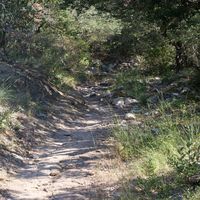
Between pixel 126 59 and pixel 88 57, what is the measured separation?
75.4 inches

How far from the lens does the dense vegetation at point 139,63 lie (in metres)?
5.76

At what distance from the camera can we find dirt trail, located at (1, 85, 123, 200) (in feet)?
19.3

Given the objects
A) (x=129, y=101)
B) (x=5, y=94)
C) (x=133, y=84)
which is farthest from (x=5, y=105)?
(x=133, y=84)

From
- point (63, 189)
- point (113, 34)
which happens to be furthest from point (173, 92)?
point (113, 34)

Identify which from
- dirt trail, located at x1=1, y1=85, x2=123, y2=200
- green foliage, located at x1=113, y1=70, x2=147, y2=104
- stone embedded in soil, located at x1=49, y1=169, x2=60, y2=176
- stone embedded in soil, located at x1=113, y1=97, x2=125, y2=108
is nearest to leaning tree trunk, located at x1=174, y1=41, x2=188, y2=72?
green foliage, located at x1=113, y1=70, x2=147, y2=104

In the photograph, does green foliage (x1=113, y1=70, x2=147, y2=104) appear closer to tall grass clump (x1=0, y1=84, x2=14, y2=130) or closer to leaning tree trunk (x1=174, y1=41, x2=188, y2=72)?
leaning tree trunk (x1=174, y1=41, x2=188, y2=72)

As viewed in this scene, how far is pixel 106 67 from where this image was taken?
19.1 m

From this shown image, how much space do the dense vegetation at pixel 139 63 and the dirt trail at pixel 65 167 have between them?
1.55 feet

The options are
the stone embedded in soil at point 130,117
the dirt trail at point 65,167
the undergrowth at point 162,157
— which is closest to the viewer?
the undergrowth at point 162,157

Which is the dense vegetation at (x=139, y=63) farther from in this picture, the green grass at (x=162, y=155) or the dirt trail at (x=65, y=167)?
the dirt trail at (x=65, y=167)

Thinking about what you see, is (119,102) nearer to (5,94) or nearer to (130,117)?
(130,117)

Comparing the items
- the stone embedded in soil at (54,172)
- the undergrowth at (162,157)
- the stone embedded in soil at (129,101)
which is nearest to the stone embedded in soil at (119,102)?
the stone embedded in soil at (129,101)

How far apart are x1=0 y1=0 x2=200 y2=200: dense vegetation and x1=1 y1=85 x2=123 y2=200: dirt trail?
1.55ft

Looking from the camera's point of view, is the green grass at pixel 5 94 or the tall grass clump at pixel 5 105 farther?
the green grass at pixel 5 94
